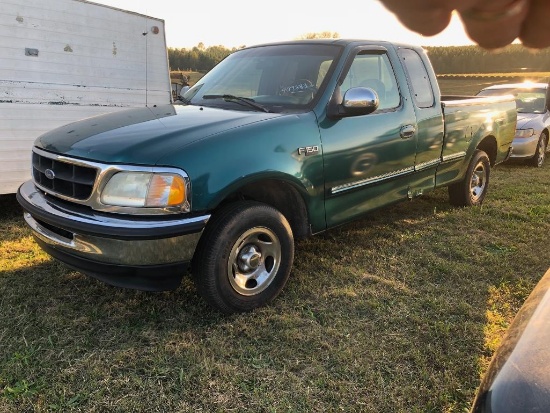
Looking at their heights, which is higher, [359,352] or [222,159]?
[222,159]

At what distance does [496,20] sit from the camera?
23.7 inches

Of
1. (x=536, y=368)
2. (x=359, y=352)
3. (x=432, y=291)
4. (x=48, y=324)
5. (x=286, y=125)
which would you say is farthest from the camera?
(x=432, y=291)

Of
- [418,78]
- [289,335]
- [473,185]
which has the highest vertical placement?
[418,78]

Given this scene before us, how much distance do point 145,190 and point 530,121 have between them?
871cm

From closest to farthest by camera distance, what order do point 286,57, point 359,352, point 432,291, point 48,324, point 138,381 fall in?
point 138,381, point 359,352, point 48,324, point 432,291, point 286,57

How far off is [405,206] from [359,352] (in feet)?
11.6

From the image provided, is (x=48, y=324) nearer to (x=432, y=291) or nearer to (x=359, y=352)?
(x=359, y=352)

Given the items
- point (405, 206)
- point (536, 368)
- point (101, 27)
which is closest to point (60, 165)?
point (536, 368)

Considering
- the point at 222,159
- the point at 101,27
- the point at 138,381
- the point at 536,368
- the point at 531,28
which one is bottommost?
the point at 138,381

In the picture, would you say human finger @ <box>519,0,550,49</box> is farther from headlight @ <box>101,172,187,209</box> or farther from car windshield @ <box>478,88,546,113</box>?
car windshield @ <box>478,88,546,113</box>

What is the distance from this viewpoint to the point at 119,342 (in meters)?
3.00

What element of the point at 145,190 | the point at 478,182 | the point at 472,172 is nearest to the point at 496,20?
the point at 145,190

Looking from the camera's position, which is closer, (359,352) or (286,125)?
(359,352)

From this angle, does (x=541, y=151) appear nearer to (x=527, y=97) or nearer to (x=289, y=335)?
(x=527, y=97)
